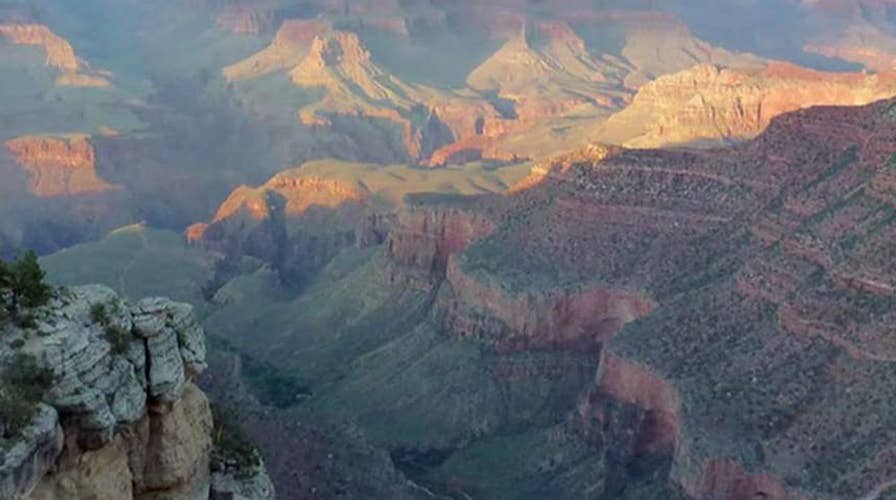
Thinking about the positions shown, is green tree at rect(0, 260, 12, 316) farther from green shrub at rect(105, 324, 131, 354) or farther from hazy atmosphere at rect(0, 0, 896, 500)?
green shrub at rect(105, 324, 131, 354)

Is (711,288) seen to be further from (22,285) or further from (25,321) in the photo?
(25,321)

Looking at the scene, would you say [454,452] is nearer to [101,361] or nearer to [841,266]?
[841,266]

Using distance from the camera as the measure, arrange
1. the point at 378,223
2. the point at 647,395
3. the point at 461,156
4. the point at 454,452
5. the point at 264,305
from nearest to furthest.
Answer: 1. the point at 647,395
2. the point at 454,452
3. the point at 264,305
4. the point at 378,223
5. the point at 461,156

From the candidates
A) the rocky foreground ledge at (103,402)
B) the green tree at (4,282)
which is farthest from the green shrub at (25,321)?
the green tree at (4,282)

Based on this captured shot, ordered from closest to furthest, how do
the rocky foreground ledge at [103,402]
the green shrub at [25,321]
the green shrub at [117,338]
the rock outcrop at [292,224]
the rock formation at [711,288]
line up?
the rocky foreground ledge at [103,402] → the green shrub at [25,321] → the green shrub at [117,338] → the rock formation at [711,288] → the rock outcrop at [292,224]

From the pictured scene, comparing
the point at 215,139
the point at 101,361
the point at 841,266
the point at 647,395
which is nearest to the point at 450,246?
the point at 647,395

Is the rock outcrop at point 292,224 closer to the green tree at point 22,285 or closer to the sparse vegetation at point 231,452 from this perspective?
the sparse vegetation at point 231,452
